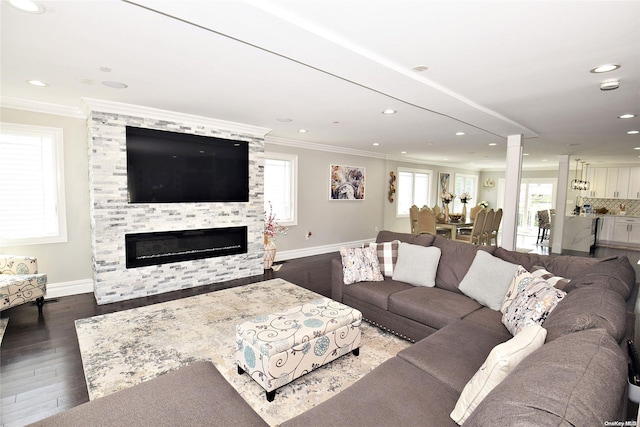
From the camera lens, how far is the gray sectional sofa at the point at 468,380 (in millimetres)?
848

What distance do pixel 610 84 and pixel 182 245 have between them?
5.25 meters

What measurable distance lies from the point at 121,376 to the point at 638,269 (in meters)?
8.32

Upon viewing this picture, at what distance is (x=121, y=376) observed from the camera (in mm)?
2396

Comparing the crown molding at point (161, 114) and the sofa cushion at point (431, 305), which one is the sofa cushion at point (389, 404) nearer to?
the sofa cushion at point (431, 305)

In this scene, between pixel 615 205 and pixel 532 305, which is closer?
pixel 532 305

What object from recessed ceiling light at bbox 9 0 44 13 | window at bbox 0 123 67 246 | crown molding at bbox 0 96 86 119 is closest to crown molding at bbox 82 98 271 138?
crown molding at bbox 0 96 86 119

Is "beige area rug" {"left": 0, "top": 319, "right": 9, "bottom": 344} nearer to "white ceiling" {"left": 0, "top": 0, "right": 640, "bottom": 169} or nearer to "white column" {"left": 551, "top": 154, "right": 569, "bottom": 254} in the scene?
"white ceiling" {"left": 0, "top": 0, "right": 640, "bottom": 169}

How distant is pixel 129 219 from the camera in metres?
4.08

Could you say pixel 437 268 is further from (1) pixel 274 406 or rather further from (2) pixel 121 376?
(2) pixel 121 376

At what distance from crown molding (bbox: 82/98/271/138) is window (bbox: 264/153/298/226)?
3.53 ft

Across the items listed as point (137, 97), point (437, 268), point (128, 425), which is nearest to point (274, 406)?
point (128, 425)

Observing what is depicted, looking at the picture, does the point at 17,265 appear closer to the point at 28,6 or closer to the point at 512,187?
the point at 28,6

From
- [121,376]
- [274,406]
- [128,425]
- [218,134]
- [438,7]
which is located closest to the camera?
[128,425]

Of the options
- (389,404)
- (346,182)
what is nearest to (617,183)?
(346,182)
